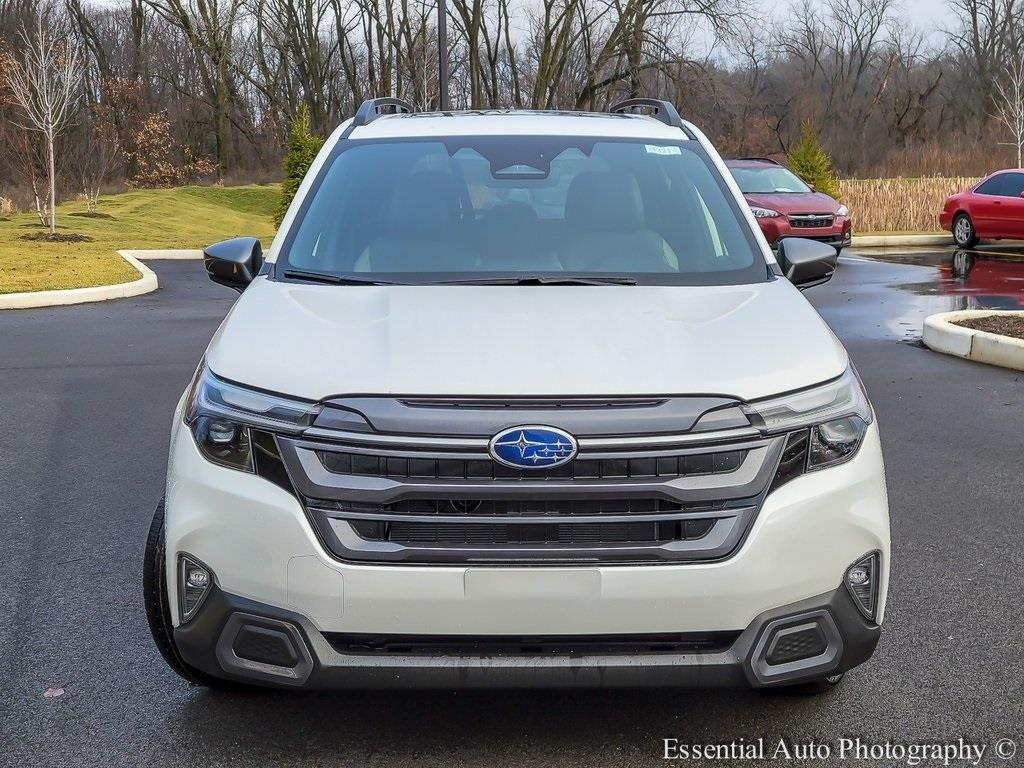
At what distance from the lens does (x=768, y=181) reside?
21.8 metres

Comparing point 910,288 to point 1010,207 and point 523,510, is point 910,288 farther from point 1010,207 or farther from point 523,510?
point 523,510

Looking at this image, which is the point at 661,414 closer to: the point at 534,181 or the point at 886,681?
the point at 886,681

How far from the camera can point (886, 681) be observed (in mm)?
3650

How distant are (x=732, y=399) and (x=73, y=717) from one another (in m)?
2.14

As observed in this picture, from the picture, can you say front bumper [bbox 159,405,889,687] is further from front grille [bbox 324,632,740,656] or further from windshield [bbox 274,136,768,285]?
windshield [bbox 274,136,768,285]

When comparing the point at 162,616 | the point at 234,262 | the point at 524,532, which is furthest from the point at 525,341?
the point at 234,262

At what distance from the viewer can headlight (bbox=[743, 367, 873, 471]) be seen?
9.55ft

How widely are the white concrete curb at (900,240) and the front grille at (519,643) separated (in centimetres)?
2343

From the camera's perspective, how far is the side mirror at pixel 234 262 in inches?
169

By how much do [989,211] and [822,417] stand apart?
22.0 meters

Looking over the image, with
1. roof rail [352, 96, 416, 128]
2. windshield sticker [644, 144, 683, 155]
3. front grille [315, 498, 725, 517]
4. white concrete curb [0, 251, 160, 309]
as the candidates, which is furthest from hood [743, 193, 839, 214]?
front grille [315, 498, 725, 517]

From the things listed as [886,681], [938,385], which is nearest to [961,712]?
[886,681]

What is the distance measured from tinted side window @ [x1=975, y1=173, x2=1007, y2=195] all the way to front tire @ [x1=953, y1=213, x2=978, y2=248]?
0.60 metres

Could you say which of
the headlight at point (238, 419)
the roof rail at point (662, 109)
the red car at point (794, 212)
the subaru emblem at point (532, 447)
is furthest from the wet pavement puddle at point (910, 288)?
the headlight at point (238, 419)
